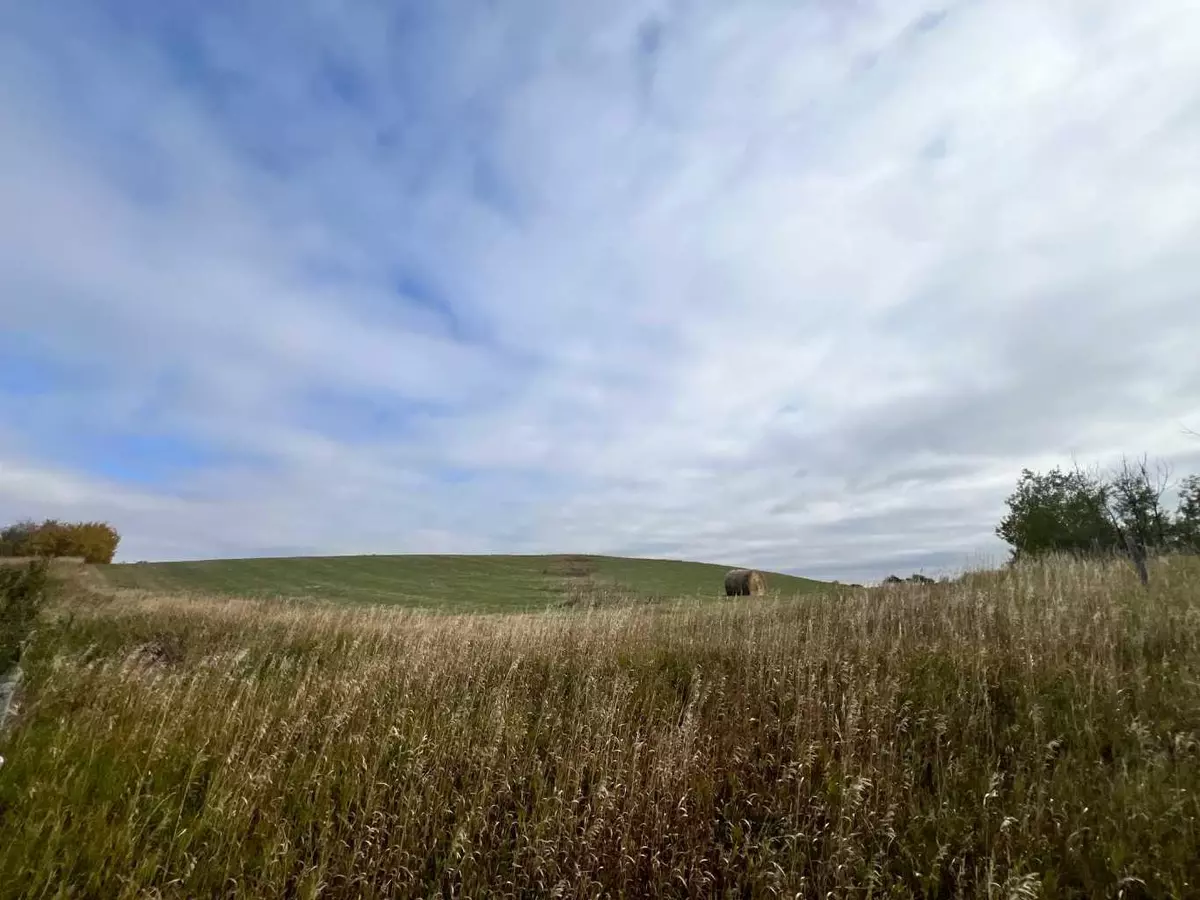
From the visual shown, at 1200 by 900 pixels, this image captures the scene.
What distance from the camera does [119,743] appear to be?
529 centimetres

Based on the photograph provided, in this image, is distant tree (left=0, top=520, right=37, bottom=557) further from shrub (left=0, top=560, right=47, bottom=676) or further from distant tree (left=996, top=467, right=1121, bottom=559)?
distant tree (left=996, top=467, right=1121, bottom=559)

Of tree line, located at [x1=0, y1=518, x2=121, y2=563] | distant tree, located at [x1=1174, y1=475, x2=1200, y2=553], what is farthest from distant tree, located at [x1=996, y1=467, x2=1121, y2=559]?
tree line, located at [x1=0, y1=518, x2=121, y2=563]

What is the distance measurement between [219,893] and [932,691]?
690 cm

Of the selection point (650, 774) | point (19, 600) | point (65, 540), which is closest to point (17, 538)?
point (65, 540)

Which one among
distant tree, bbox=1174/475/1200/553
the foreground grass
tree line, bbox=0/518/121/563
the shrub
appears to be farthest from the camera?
tree line, bbox=0/518/121/563

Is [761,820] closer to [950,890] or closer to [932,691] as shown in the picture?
[950,890]

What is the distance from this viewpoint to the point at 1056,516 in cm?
3156

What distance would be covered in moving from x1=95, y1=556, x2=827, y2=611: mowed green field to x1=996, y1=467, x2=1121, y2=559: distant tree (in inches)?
491

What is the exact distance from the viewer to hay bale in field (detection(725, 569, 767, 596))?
29953 millimetres

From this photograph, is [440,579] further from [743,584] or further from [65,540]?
[65,540]

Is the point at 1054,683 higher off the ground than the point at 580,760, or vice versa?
the point at 1054,683

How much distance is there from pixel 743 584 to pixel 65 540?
54035 millimetres

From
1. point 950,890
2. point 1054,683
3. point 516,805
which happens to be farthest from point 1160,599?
point 516,805

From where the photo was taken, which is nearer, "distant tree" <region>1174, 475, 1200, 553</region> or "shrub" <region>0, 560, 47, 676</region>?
"shrub" <region>0, 560, 47, 676</region>
